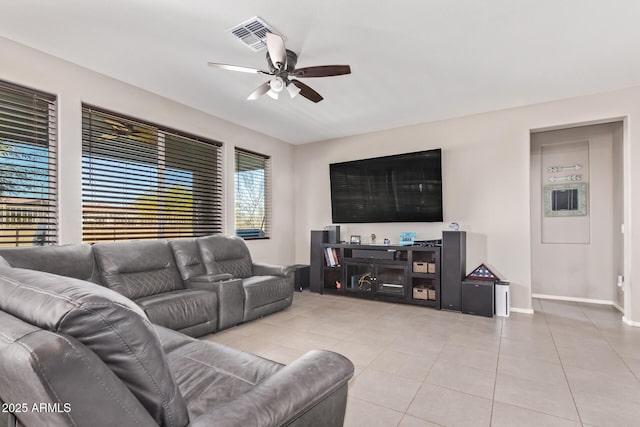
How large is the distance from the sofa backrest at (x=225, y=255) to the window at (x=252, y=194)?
63cm

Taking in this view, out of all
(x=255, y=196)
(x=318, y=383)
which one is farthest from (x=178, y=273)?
(x=318, y=383)

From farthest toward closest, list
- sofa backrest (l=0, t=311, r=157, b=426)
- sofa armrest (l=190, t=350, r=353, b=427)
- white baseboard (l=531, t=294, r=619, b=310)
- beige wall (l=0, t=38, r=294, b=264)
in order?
white baseboard (l=531, t=294, r=619, b=310)
beige wall (l=0, t=38, r=294, b=264)
sofa armrest (l=190, t=350, r=353, b=427)
sofa backrest (l=0, t=311, r=157, b=426)

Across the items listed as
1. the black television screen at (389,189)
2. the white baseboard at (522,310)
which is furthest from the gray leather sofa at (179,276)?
the white baseboard at (522,310)

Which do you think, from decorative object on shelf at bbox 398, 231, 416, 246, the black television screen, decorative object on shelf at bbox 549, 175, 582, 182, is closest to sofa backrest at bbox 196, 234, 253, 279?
the black television screen

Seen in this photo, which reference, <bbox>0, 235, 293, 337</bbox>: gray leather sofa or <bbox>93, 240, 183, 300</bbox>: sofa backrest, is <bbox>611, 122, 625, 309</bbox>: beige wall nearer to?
<bbox>0, 235, 293, 337</bbox>: gray leather sofa

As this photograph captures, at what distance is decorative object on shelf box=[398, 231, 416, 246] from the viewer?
4.58 meters

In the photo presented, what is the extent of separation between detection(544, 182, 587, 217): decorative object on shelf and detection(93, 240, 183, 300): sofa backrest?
5088mm

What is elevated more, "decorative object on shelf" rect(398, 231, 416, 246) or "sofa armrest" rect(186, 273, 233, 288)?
"decorative object on shelf" rect(398, 231, 416, 246)

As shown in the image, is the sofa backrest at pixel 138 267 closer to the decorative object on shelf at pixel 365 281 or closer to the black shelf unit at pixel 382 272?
the black shelf unit at pixel 382 272

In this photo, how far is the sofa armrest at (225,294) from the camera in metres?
3.18

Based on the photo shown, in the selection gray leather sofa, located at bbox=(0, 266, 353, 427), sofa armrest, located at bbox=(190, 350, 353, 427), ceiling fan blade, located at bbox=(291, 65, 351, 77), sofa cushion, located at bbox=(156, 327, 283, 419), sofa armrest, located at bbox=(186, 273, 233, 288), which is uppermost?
ceiling fan blade, located at bbox=(291, 65, 351, 77)

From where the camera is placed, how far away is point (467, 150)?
4.41m

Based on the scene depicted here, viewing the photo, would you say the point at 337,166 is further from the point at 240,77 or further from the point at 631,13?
the point at 631,13

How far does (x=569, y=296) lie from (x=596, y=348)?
2.08 meters
